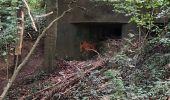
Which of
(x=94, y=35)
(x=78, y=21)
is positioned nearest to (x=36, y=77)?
(x=78, y=21)

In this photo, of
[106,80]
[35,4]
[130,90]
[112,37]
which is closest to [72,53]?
[112,37]

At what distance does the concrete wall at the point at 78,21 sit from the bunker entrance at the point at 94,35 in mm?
40

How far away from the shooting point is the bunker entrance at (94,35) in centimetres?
1169

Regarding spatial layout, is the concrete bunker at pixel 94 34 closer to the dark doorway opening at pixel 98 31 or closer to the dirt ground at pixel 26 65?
the dark doorway opening at pixel 98 31

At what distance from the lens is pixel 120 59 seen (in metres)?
7.83

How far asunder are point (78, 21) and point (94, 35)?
3.60 feet

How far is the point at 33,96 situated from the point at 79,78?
3.52 feet

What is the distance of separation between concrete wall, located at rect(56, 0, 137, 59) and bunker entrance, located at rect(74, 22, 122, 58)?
0.13 feet

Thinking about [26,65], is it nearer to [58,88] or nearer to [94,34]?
[94,34]

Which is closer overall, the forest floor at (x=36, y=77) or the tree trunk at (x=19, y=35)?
the tree trunk at (x=19, y=35)

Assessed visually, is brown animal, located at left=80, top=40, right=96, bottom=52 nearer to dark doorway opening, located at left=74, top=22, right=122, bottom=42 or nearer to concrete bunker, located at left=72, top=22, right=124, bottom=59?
concrete bunker, located at left=72, top=22, right=124, bottom=59

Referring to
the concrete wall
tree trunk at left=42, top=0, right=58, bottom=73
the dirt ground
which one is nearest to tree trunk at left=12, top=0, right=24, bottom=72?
tree trunk at left=42, top=0, right=58, bottom=73

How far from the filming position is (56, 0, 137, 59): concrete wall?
1102cm

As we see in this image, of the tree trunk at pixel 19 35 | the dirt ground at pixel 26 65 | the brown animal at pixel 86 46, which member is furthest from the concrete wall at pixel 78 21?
the tree trunk at pixel 19 35
